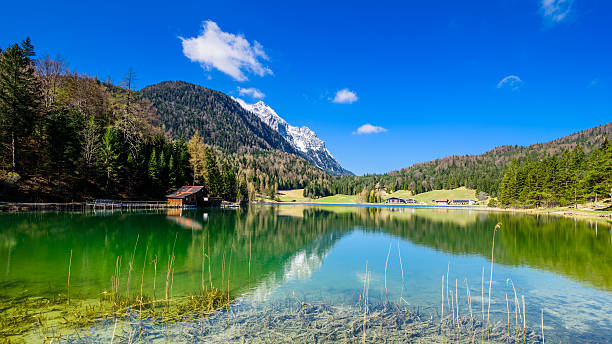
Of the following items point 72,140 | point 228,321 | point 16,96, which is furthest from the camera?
point 72,140

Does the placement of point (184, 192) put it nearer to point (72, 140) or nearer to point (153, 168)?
point (153, 168)

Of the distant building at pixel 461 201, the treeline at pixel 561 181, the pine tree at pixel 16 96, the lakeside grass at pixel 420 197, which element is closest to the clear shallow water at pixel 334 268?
the pine tree at pixel 16 96

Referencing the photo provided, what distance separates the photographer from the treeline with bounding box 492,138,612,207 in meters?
63.5

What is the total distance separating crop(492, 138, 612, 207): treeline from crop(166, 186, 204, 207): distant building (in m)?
86.7

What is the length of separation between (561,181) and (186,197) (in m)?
90.7

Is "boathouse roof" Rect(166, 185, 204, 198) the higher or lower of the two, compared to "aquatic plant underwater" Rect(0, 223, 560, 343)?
higher

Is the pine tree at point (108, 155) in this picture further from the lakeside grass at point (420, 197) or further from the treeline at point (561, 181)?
the lakeside grass at point (420, 197)

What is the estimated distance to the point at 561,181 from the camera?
74.4 meters

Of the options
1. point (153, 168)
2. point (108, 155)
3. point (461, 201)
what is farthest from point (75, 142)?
point (461, 201)

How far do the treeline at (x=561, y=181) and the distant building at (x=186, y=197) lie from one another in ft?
284

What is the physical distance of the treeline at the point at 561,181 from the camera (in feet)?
208

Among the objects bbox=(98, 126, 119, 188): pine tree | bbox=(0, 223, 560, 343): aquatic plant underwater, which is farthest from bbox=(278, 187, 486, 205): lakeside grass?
bbox=(0, 223, 560, 343): aquatic plant underwater

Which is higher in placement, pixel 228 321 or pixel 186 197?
pixel 186 197

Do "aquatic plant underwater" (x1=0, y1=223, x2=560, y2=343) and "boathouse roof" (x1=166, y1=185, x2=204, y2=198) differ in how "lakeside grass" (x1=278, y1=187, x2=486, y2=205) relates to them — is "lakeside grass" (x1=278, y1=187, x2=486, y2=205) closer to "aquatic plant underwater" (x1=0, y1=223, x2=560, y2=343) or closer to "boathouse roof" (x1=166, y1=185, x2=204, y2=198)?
"boathouse roof" (x1=166, y1=185, x2=204, y2=198)
